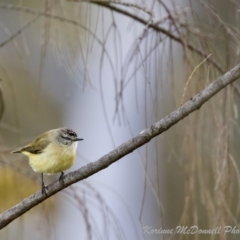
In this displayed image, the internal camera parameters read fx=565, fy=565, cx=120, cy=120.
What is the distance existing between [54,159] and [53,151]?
0.08 metres

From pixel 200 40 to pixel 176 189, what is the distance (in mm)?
4534

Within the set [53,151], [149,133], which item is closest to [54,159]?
[53,151]

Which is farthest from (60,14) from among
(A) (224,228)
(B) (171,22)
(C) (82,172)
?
(A) (224,228)

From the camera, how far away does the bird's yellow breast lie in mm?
2969

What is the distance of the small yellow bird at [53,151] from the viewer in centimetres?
298

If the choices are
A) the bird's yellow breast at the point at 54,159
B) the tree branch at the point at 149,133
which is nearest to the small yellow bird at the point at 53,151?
the bird's yellow breast at the point at 54,159

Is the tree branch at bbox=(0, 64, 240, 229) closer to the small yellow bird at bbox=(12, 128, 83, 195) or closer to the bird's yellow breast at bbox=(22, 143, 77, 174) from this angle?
the small yellow bird at bbox=(12, 128, 83, 195)

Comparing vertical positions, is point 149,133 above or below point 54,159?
below

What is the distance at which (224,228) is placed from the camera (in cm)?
198

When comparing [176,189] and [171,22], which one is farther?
[176,189]

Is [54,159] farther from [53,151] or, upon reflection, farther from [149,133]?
[149,133]

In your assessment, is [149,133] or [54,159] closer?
[149,133]

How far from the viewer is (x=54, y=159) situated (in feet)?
9.87

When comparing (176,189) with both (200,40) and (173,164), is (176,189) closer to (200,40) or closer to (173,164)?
(173,164)
